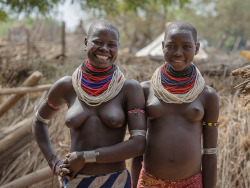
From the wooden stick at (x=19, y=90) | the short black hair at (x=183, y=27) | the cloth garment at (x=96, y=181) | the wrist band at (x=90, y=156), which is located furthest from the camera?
the wooden stick at (x=19, y=90)

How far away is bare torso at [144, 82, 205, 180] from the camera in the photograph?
2.03 metres

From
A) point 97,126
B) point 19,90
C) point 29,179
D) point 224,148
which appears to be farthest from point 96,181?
point 19,90

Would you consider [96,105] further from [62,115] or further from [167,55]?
[62,115]

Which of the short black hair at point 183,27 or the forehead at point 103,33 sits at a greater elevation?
the short black hair at point 183,27

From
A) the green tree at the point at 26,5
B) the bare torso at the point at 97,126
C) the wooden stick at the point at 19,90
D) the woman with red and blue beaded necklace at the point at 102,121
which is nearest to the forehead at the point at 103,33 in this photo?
the woman with red and blue beaded necklace at the point at 102,121

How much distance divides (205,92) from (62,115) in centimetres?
241

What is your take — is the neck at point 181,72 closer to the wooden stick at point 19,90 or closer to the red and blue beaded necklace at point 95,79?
the red and blue beaded necklace at point 95,79

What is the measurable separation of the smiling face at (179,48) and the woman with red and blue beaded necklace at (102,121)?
0.31 m

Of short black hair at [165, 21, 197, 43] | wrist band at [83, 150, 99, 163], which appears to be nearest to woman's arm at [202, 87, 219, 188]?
short black hair at [165, 21, 197, 43]

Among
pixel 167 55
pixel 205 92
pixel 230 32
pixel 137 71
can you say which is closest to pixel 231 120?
pixel 137 71

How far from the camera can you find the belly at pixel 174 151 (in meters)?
2.04

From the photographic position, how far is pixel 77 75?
2027mm

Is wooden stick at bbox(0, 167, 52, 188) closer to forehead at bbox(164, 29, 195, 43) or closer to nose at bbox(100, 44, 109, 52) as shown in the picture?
nose at bbox(100, 44, 109, 52)

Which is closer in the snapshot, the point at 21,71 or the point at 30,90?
the point at 30,90
